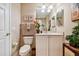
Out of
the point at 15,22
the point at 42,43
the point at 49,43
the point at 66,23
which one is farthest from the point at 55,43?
the point at 15,22

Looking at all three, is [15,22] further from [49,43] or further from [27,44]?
[49,43]

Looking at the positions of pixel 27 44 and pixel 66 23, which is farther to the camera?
pixel 27 44

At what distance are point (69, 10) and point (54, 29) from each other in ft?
1.22

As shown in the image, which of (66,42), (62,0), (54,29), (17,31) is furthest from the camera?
(17,31)

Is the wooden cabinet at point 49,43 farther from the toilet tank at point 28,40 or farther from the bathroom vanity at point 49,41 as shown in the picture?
the toilet tank at point 28,40

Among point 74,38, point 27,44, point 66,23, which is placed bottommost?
point 27,44

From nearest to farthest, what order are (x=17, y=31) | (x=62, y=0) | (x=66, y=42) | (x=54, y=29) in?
(x=62, y=0) < (x=66, y=42) < (x=54, y=29) < (x=17, y=31)

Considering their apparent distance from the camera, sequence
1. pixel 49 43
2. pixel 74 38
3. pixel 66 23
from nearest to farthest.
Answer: pixel 74 38 < pixel 66 23 < pixel 49 43

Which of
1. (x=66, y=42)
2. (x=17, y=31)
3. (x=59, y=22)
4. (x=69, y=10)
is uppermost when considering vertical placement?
(x=69, y=10)

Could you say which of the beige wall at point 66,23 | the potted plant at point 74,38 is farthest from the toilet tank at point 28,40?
the potted plant at point 74,38

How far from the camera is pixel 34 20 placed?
6.68 feet

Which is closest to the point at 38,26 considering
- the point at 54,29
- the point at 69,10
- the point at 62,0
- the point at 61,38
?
the point at 54,29

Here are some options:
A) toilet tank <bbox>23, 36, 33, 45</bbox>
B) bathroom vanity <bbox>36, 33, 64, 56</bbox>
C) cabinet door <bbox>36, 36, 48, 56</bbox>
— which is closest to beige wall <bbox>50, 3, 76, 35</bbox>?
bathroom vanity <bbox>36, 33, 64, 56</bbox>

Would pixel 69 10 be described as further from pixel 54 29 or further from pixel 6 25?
pixel 6 25
